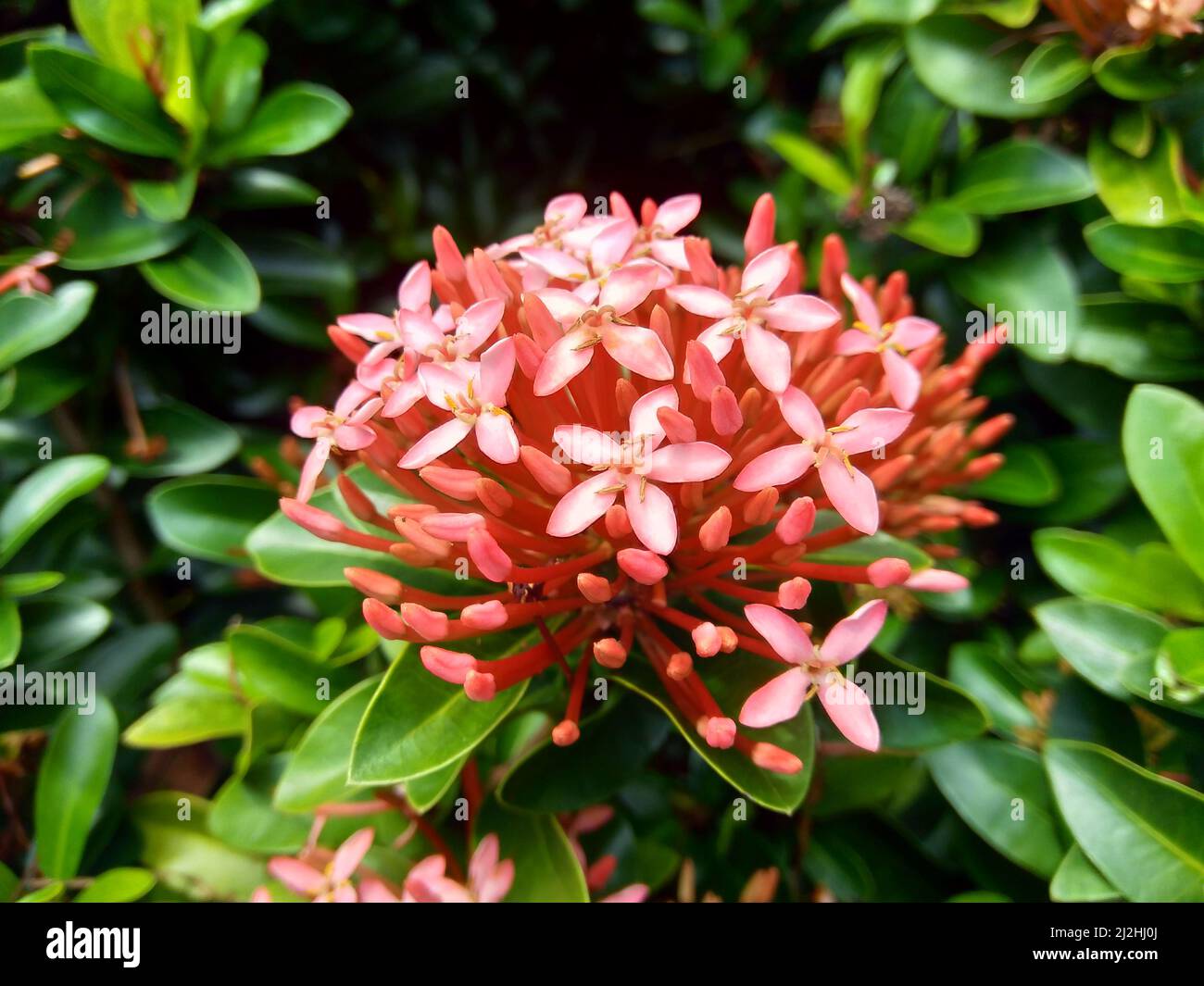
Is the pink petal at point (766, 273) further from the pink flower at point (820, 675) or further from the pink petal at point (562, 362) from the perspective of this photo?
the pink flower at point (820, 675)

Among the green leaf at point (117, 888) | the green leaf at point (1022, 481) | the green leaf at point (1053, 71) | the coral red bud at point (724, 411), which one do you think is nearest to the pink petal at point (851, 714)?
the coral red bud at point (724, 411)

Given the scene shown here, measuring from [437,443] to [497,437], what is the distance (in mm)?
56

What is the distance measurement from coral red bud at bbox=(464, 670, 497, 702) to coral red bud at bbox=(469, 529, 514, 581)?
78 mm

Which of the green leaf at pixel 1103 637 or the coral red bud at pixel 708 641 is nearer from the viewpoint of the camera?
the coral red bud at pixel 708 641

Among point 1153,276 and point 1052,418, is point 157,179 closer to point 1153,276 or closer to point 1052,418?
point 1153,276

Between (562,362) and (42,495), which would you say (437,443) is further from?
(42,495)

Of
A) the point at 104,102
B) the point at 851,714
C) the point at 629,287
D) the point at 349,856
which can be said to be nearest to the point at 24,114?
the point at 104,102

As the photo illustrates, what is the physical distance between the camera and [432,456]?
2.31ft

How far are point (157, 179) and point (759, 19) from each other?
1124 mm

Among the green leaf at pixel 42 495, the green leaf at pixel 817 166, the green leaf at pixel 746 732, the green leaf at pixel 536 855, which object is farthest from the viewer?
the green leaf at pixel 817 166

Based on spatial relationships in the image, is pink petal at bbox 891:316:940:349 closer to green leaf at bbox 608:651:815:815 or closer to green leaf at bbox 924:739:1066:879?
green leaf at bbox 608:651:815:815

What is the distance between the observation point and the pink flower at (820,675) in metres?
0.68

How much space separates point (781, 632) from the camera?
68 centimetres

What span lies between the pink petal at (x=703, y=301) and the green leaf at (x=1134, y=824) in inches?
22.3
